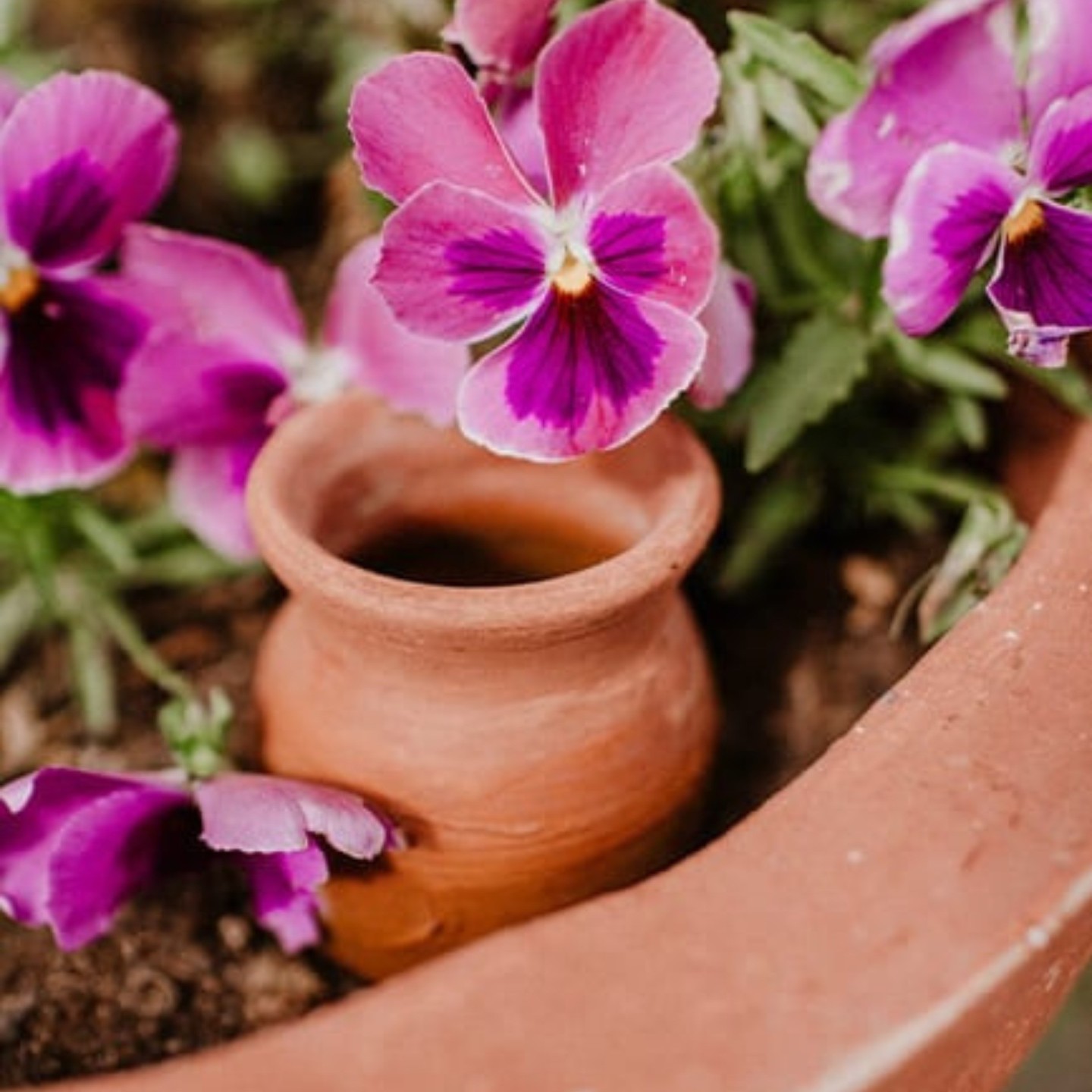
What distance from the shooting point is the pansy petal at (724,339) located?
1.00 metres

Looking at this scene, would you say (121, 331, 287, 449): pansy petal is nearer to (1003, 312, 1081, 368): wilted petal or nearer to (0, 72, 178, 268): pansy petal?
(0, 72, 178, 268): pansy petal

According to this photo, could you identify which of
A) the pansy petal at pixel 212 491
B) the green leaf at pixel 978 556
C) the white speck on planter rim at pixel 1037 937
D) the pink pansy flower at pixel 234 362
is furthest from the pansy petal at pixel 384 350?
the white speck on planter rim at pixel 1037 937

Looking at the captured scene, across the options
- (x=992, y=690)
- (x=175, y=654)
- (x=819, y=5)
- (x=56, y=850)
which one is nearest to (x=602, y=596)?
(x=992, y=690)

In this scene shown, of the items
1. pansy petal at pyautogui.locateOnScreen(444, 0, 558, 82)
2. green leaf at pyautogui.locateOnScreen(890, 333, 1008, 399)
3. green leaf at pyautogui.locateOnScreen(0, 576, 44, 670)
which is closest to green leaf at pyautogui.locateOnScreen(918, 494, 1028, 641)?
green leaf at pyautogui.locateOnScreen(890, 333, 1008, 399)

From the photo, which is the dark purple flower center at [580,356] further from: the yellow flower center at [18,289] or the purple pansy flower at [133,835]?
the yellow flower center at [18,289]

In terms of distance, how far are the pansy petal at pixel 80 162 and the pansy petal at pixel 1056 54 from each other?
1.59 feet

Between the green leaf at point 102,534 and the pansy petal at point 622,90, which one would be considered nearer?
the pansy petal at point 622,90

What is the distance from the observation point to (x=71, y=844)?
3.02ft

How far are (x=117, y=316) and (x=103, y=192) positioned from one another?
0.32 ft

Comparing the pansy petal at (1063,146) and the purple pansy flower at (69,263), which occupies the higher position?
the pansy petal at (1063,146)

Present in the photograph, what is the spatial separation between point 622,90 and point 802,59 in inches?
7.2

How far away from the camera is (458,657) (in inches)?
36.3

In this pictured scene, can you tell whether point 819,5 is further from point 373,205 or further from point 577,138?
point 577,138

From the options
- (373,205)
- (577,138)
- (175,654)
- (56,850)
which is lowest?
(175,654)
